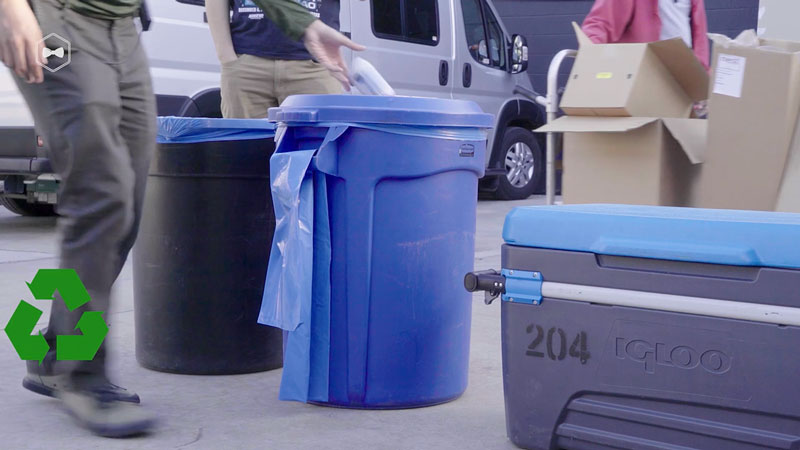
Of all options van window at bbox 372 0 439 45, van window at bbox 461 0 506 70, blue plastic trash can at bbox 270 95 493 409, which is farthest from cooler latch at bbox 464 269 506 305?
van window at bbox 461 0 506 70

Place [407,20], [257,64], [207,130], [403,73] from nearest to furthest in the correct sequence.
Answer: [207,130]
[257,64]
[403,73]
[407,20]

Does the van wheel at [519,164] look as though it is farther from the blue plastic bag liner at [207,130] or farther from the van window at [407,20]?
the blue plastic bag liner at [207,130]

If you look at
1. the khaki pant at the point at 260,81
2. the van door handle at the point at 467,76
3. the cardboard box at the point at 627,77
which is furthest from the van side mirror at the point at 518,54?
the khaki pant at the point at 260,81

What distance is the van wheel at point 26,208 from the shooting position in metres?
7.48

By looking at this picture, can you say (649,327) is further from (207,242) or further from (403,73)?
(403,73)

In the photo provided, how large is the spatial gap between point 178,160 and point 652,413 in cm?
154

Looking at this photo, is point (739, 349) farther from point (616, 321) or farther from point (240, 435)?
point (240, 435)

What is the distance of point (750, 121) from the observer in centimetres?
340

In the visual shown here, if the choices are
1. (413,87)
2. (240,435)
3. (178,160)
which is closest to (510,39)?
(413,87)

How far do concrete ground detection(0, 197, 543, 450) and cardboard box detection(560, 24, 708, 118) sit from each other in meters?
0.96

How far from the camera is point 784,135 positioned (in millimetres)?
3346

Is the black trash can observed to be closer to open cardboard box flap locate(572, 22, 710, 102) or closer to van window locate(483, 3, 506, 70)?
open cardboard box flap locate(572, 22, 710, 102)

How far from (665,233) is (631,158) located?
1.62m

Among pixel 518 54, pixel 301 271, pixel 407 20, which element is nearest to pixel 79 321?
pixel 301 271
